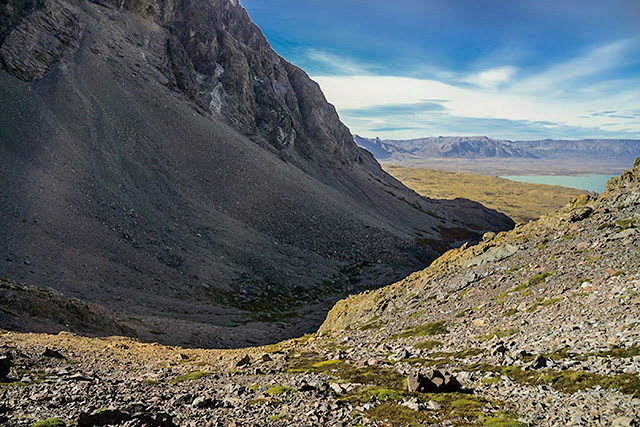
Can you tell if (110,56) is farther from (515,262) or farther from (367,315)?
(515,262)

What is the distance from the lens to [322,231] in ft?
275

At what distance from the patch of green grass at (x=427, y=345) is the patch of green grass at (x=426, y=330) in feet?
4.68

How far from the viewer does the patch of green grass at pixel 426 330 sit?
23.3 meters

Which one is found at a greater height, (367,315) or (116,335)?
(367,315)

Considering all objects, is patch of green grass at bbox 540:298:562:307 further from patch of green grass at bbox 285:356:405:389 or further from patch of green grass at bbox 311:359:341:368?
patch of green grass at bbox 311:359:341:368

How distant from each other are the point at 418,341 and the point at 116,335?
1023 inches

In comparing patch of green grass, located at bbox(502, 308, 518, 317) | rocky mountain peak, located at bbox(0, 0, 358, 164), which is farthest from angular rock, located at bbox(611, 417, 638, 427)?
rocky mountain peak, located at bbox(0, 0, 358, 164)

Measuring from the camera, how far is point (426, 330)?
78.7 feet

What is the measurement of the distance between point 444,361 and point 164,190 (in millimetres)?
66141

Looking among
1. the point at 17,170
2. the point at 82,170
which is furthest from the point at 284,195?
the point at 17,170

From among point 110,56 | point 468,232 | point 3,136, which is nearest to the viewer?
point 3,136

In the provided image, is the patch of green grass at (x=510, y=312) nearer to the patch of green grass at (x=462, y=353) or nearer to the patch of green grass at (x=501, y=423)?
the patch of green grass at (x=462, y=353)

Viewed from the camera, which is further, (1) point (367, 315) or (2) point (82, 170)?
(2) point (82, 170)

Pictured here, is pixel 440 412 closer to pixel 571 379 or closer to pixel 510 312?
pixel 571 379
